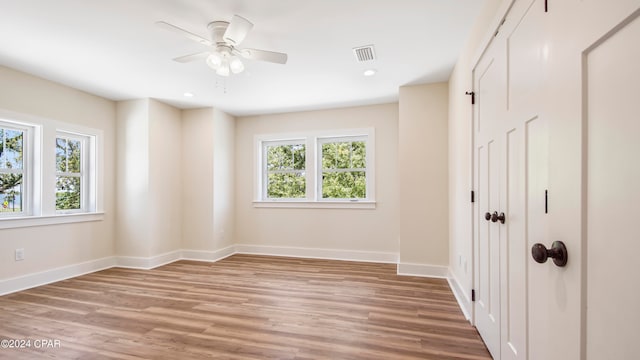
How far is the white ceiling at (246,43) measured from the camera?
213cm

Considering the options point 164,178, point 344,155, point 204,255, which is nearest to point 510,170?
point 344,155

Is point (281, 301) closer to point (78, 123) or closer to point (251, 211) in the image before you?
point (251, 211)

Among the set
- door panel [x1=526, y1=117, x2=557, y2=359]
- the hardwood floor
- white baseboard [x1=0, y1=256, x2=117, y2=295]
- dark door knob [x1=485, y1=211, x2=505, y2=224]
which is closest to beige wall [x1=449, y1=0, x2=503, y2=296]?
the hardwood floor

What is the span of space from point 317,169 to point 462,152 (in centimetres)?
258

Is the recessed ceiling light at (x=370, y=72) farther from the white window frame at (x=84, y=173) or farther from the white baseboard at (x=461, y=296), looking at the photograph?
the white window frame at (x=84, y=173)

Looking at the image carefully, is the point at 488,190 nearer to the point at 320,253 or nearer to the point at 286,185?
the point at 320,253

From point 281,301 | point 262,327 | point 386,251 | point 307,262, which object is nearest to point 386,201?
point 386,251

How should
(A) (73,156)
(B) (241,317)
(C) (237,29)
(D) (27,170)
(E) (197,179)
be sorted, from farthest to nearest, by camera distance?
(E) (197,179)
(A) (73,156)
(D) (27,170)
(B) (241,317)
(C) (237,29)

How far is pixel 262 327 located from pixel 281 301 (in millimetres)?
561

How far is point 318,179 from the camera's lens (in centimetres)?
493

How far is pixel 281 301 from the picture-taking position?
293cm

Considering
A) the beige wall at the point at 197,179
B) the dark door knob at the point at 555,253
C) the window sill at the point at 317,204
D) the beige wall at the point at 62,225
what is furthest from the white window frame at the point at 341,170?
the dark door knob at the point at 555,253

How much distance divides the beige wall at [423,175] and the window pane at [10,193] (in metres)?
4.60

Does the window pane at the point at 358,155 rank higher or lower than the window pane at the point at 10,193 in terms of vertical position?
higher
